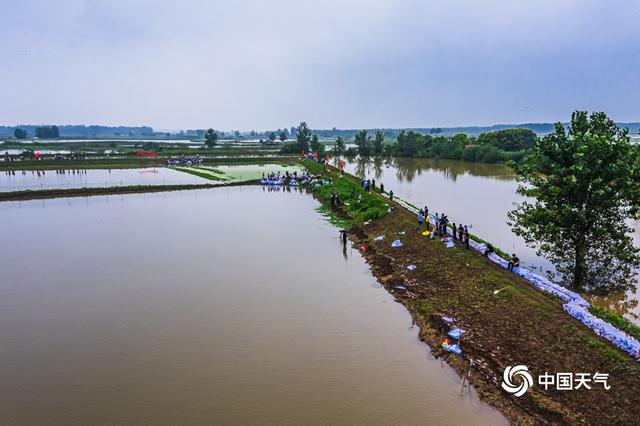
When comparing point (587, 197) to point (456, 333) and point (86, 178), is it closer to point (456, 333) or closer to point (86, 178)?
point (456, 333)

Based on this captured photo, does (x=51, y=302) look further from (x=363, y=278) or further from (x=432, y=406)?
(x=432, y=406)

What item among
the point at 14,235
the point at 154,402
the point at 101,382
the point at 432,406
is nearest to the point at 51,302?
the point at 101,382

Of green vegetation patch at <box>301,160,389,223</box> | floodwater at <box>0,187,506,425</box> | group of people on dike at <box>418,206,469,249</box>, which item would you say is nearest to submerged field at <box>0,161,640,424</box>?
green vegetation patch at <box>301,160,389,223</box>

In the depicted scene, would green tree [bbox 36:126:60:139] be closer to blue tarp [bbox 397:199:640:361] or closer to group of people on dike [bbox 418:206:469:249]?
group of people on dike [bbox 418:206:469:249]

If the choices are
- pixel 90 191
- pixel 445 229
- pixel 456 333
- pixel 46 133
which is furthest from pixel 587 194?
pixel 46 133

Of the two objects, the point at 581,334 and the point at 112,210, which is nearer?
the point at 581,334

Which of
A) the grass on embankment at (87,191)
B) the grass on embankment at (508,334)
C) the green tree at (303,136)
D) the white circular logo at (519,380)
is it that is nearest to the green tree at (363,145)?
the green tree at (303,136)
